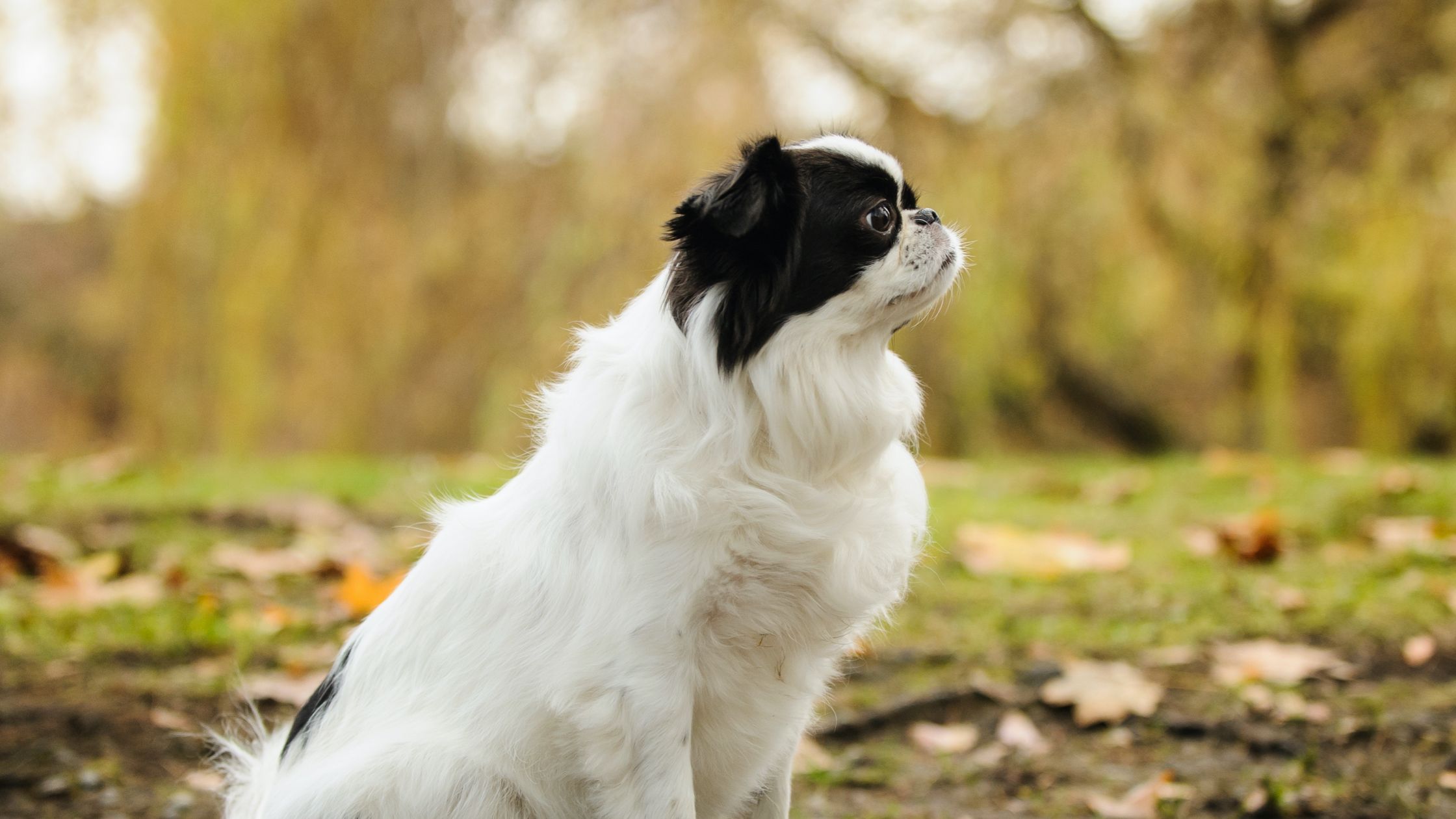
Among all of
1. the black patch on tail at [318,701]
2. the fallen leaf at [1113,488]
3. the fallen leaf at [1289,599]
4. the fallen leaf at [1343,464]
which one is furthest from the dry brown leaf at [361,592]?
the fallen leaf at [1343,464]

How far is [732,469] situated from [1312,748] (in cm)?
158

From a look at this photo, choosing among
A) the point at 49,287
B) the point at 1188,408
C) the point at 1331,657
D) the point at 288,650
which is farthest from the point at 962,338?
the point at 49,287

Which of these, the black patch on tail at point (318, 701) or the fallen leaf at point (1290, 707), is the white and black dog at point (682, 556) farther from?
the fallen leaf at point (1290, 707)

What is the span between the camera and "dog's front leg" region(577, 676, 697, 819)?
1771 millimetres

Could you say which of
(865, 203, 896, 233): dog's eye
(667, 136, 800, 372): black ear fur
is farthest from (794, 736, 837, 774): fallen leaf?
(865, 203, 896, 233): dog's eye

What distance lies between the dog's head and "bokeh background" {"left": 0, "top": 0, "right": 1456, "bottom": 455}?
520cm

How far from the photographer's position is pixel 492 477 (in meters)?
6.61

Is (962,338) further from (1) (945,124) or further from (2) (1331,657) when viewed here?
(2) (1331,657)

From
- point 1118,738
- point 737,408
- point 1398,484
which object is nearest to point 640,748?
point 737,408

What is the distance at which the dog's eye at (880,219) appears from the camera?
2004mm

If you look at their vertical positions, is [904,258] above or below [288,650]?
above

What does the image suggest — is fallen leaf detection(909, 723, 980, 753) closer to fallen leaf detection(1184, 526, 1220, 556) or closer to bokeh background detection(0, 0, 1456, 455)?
fallen leaf detection(1184, 526, 1220, 556)

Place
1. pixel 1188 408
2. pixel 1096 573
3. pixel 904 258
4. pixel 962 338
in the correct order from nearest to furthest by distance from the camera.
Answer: pixel 904 258, pixel 1096 573, pixel 962 338, pixel 1188 408

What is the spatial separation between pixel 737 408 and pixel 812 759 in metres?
1.25
